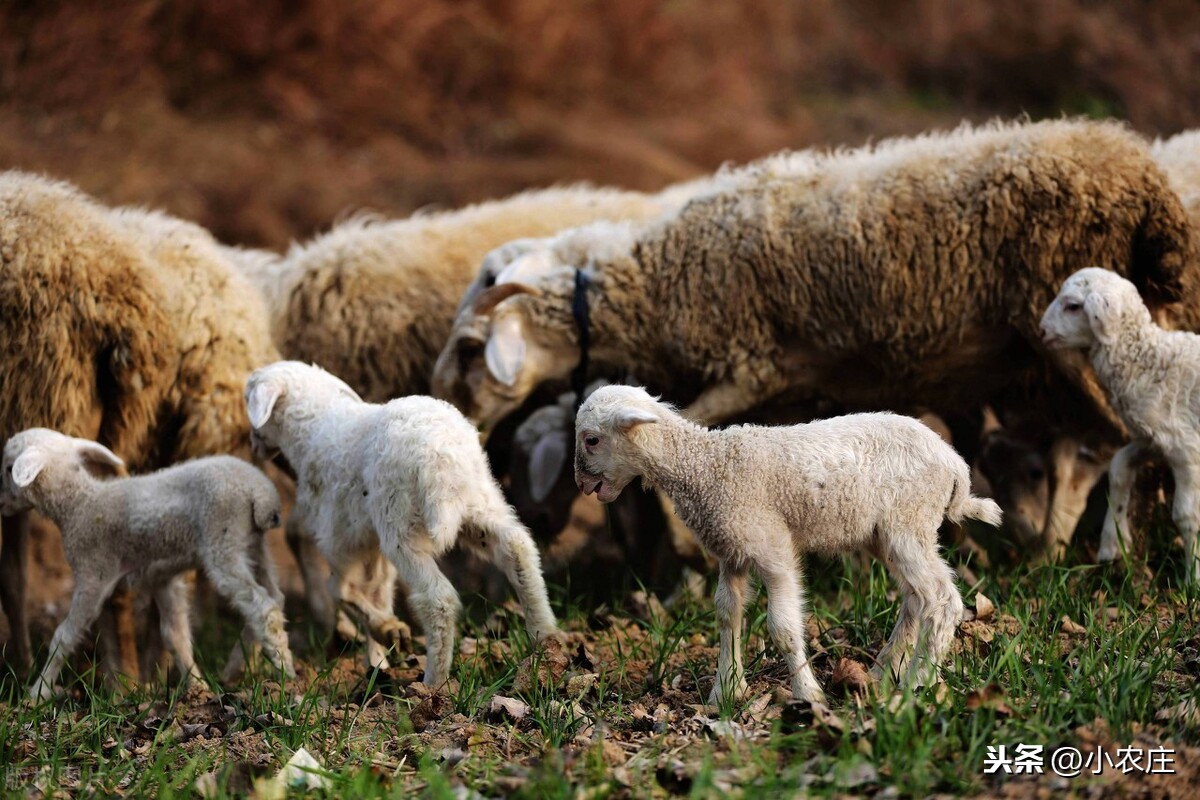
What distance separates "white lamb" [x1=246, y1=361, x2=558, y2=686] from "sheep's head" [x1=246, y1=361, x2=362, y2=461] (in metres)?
0.02

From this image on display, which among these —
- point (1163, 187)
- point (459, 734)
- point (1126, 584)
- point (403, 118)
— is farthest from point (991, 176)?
point (403, 118)

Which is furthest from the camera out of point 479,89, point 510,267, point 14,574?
point 479,89

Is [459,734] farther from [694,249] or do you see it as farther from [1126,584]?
[694,249]

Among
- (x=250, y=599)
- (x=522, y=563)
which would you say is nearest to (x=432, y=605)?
(x=522, y=563)

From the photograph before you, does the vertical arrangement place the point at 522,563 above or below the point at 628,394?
below

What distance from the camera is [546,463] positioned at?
6.55 m

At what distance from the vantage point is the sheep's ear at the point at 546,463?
6.52 m

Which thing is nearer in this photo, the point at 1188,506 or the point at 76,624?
the point at 1188,506

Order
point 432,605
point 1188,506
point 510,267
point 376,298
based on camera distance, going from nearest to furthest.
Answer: point 432,605
point 1188,506
point 510,267
point 376,298

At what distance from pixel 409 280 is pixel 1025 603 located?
366 cm

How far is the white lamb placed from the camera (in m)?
4.24

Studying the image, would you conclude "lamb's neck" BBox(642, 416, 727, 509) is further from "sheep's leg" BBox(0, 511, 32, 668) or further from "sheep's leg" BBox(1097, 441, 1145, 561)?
"sheep's leg" BBox(0, 511, 32, 668)

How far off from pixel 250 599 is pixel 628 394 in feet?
5.62

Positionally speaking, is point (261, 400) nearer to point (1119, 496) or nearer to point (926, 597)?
point (926, 597)
